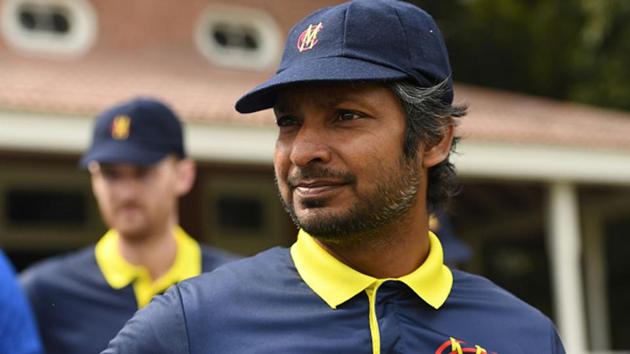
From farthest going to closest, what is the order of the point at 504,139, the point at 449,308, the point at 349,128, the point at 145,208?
the point at 504,139
the point at 145,208
the point at 449,308
the point at 349,128

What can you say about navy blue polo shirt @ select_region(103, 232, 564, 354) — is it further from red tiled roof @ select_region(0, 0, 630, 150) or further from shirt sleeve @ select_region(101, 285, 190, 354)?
red tiled roof @ select_region(0, 0, 630, 150)

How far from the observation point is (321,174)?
208 cm

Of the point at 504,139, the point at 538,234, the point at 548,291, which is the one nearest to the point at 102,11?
the point at 504,139

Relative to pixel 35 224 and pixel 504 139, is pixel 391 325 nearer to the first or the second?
pixel 504 139

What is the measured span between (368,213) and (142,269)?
2180 mm

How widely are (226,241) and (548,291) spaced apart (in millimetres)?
7138

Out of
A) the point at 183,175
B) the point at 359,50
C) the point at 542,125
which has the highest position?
the point at 359,50

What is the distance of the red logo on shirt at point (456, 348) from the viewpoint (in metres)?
2.14

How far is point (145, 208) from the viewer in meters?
4.12

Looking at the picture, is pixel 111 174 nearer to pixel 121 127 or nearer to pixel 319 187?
pixel 121 127

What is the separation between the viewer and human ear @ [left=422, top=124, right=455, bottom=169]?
234 centimetres

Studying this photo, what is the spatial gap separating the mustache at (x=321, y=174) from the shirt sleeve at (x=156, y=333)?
36cm

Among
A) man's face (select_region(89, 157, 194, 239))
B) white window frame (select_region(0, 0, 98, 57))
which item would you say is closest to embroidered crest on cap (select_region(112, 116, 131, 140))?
man's face (select_region(89, 157, 194, 239))

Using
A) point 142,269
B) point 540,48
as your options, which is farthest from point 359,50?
point 540,48
